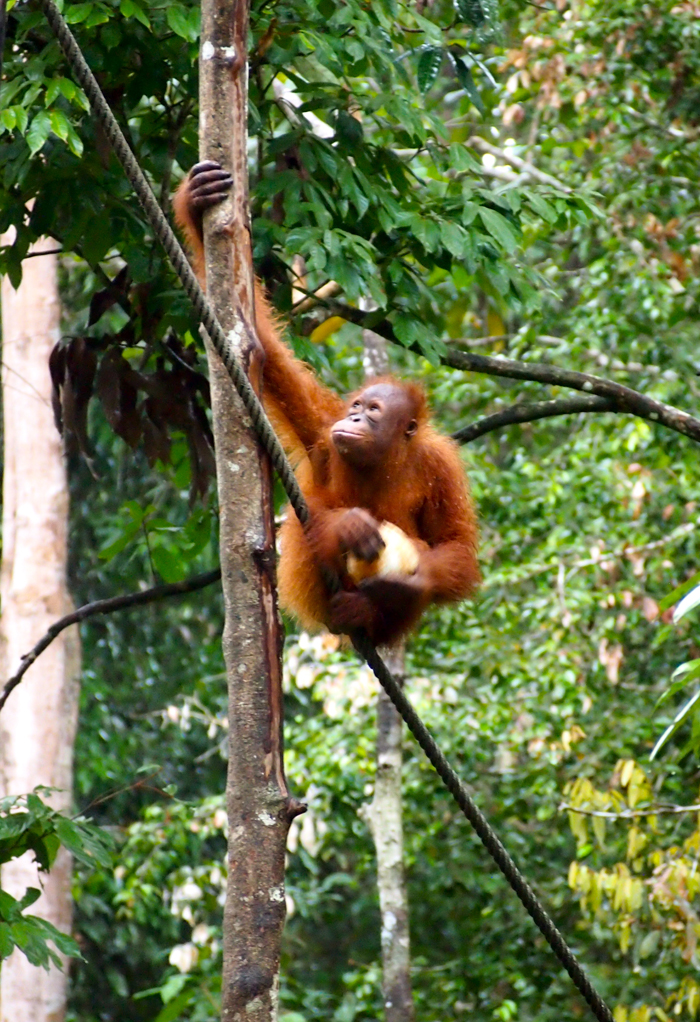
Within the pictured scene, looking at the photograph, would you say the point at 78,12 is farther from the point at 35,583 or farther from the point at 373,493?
the point at 35,583

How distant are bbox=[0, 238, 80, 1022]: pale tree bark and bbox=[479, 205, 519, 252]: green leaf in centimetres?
481

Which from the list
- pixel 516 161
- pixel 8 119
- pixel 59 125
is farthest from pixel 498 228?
pixel 516 161

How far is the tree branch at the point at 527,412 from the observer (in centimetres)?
447

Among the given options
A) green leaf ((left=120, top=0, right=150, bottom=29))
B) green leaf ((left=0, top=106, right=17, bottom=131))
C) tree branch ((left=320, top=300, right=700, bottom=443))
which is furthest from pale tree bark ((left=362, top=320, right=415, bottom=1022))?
green leaf ((left=0, top=106, right=17, bottom=131))

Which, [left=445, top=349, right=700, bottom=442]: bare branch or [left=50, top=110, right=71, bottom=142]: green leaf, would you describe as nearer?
[left=50, top=110, right=71, bottom=142]: green leaf

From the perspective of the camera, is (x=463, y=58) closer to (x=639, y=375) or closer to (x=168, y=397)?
(x=168, y=397)

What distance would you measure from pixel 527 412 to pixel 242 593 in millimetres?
2159

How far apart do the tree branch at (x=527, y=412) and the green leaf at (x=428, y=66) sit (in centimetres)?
119

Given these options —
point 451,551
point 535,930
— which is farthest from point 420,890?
point 451,551

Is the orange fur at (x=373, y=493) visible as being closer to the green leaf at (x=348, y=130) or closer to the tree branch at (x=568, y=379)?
the tree branch at (x=568, y=379)

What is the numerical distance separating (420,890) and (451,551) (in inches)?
187

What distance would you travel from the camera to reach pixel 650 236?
6742mm

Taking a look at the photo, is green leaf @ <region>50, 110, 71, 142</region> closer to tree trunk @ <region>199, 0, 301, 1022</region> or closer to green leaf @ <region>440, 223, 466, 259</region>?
tree trunk @ <region>199, 0, 301, 1022</region>

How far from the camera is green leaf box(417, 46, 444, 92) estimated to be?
3791 millimetres
